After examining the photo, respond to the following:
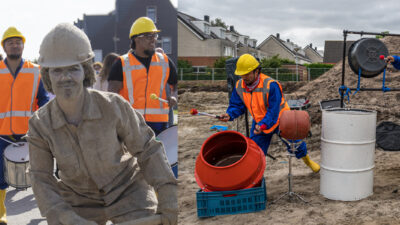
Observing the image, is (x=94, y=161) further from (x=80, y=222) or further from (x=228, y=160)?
(x=228, y=160)

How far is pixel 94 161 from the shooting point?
143 centimetres

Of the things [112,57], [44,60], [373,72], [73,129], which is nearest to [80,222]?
[73,129]

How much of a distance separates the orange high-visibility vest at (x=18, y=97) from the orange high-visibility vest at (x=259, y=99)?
95.1 inches

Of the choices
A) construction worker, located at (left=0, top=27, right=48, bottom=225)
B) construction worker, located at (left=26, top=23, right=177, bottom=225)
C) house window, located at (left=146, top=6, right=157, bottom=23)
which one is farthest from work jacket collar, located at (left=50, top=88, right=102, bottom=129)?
construction worker, located at (left=0, top=27, right=48, bottom=225)

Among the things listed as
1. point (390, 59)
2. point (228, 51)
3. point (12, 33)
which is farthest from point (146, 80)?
point (228, 51)

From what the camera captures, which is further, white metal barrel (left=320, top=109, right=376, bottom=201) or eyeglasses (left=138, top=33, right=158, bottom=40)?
white metal barrel (left=320, top=109, right=376, bottom=201)

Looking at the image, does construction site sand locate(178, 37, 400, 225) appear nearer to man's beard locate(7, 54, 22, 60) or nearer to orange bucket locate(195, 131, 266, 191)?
orange bucket locate(195, 131, 266, 191)

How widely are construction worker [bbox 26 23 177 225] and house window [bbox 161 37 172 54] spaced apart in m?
0.75

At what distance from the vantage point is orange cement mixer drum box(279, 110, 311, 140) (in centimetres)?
440

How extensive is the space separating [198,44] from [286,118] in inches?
1000

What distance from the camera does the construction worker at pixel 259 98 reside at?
4.70m

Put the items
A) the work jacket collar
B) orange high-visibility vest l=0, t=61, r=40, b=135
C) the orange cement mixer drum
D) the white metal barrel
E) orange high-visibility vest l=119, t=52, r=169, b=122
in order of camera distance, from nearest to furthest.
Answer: the work jacket collar < orange high-visibility vest l=119, t=52, r=169, b=122 < orange high-visibility vest l=0, t=61, r=40, b=135 < the orange cement mixer drum < the white metal barrel

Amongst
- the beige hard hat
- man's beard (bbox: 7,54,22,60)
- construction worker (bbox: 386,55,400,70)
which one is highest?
construction worker (bbox: 386,55,400,70)

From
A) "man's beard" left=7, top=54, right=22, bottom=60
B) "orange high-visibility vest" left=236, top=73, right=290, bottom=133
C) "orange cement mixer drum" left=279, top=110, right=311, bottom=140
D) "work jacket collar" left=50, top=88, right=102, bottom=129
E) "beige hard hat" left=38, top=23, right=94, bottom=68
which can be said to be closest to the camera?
"beige hard hat" left=38, top=23, right=94, bottom=68
